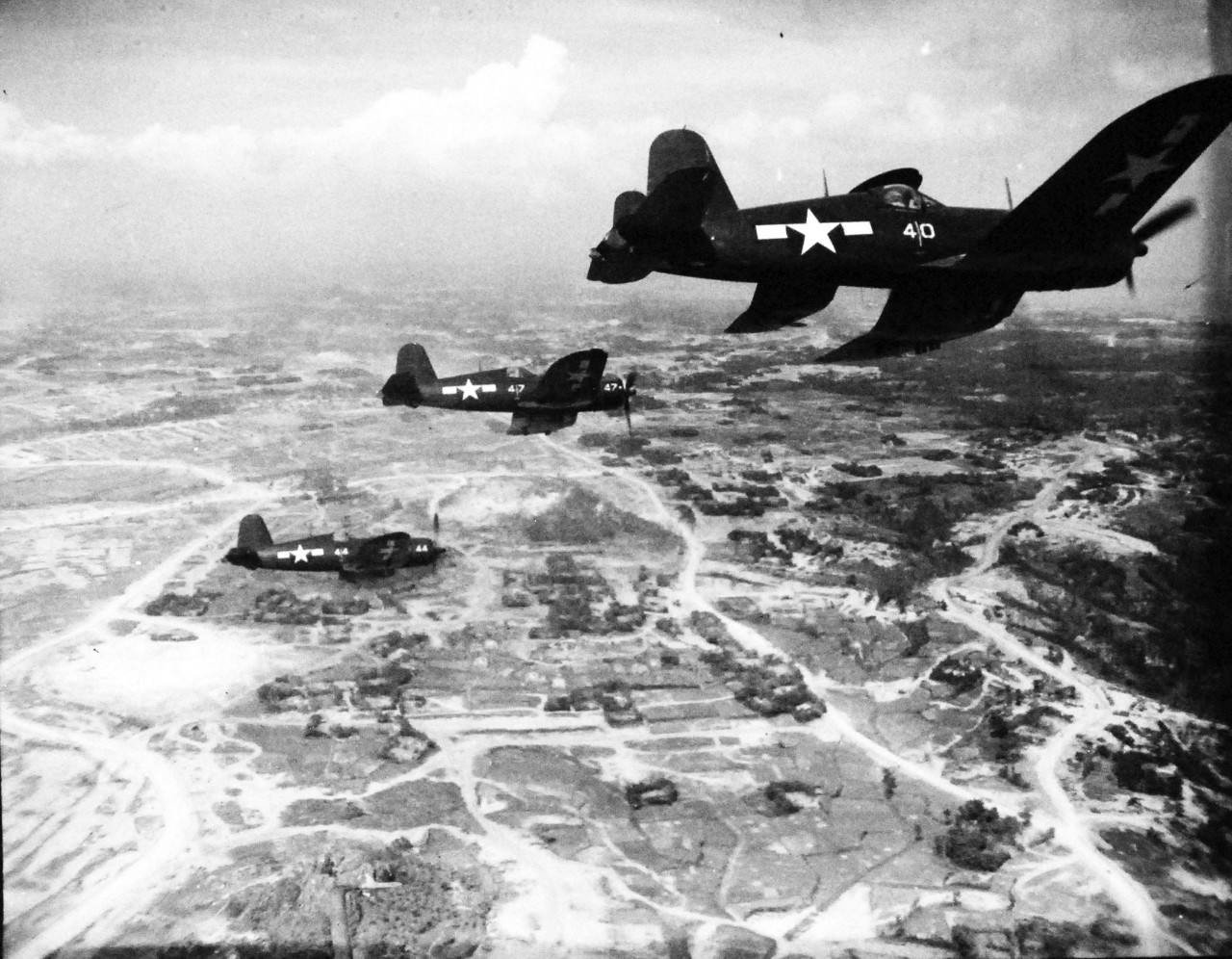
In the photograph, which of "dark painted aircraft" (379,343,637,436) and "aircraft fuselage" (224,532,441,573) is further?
"aircraft fuselage" (224,532,441,573)

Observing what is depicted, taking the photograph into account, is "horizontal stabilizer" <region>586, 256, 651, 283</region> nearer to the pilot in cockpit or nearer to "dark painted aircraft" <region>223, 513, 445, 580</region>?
the pilot in cockpit

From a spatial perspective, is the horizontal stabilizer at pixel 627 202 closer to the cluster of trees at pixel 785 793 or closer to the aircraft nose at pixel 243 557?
the cluster of trees at pixel 785 793

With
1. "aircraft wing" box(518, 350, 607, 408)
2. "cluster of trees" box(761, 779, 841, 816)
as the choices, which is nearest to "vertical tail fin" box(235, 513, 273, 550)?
"aircraft wing" box(518, 350, 607, 408)

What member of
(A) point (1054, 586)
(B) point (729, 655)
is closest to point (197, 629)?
(B) point (729, 655)

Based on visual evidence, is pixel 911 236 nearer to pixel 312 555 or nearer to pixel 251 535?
pixel 312 555

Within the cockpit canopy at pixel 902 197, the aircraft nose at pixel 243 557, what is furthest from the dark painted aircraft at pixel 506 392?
the aircraft nose at pixel 243 557

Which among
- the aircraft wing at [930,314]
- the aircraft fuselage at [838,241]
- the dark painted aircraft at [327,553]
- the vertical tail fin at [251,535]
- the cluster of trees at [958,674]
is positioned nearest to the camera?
the aircraft fuselage at [838,241]

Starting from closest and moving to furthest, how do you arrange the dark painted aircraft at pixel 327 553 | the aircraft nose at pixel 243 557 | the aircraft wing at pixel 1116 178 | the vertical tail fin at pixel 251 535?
the aircraft wing at pixel 1116 178
the aircraft nose at pixel 243 557
the dark painted aircraft at pixel 327 553
the vertical tail fin at pixel 251 535

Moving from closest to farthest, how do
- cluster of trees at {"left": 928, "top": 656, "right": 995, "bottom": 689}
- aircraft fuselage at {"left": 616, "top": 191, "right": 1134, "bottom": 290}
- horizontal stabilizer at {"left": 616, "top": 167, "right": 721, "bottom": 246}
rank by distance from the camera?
1. horizontal stabilizer at {"left": 616, "top": 167, "right": 721, "bottom": 246}
2. aircraft fuselage at {"left": 616, "top": 191, "right": 1134, "bottom": 290}
3. cluster of trees at {"left": 928, "top": 656, "right": 995, "bottom": 689}
